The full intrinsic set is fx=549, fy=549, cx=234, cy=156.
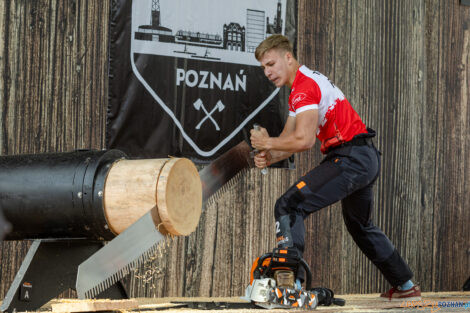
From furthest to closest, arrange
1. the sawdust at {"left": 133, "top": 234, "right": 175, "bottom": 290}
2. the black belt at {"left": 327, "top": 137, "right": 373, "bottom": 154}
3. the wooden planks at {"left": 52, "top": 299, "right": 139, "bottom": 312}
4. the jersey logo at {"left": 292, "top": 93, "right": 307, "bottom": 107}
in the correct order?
the sawdust at {"left": 133, "top": 234, "right": 175, "bottom": 290} < the black belt at {"left": 327, "top": 137, "right": 373, "bottom": 154} < the jersey logo at {"left": 292, "top": 93, "right": 307, "bottom": 107} < the wooden planks at {"left": 52, "top": 299, "right": 139, "bottom": 312}

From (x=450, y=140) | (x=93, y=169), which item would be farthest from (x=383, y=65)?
(x=93, y=169)

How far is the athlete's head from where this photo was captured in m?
3.33

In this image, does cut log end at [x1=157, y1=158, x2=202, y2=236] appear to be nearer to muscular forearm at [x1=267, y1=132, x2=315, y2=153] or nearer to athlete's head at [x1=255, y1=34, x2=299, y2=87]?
muscular forearm at [x1=267, y1=132, x2=315, y2=153]

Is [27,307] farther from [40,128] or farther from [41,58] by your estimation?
[41,58]

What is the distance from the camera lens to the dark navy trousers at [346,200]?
9.43 feet

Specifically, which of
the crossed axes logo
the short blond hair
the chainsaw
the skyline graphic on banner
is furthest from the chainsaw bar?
the skyline graphic on banner

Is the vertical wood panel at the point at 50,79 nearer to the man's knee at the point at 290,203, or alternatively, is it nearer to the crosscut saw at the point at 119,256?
the man's knee at the point at 290,203

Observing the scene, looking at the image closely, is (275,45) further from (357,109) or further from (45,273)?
(45,273)

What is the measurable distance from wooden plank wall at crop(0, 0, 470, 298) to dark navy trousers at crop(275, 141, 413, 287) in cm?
49

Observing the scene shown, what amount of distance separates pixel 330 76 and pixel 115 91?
1.77 m

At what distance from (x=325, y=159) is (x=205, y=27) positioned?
4.94 ft

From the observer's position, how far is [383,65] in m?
4.75

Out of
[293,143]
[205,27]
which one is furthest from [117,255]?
[205,27]

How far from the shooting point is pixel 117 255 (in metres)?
2.00
